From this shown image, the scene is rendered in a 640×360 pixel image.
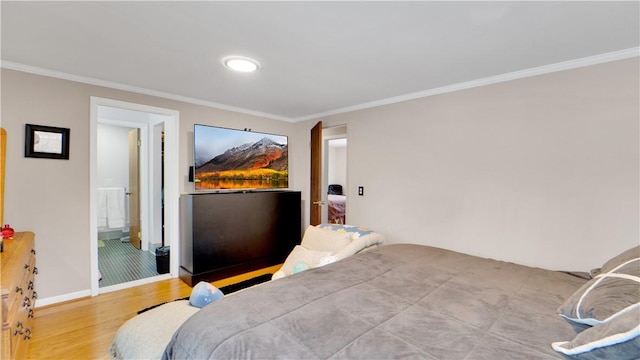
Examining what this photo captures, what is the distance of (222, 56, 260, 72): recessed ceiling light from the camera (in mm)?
2285

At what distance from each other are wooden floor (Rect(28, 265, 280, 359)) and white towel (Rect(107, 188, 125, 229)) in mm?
2993

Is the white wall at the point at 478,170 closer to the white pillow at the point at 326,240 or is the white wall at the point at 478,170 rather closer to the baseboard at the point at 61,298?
the baseboard at the point at 61,298

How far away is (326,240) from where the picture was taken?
2.84 meters

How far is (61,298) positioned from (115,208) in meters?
3.18

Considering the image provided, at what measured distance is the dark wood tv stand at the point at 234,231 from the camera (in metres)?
3.29

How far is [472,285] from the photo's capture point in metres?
1.60

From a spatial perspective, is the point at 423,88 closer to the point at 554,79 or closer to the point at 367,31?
the point at 554,79

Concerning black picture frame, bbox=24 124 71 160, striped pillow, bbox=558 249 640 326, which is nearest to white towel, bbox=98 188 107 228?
black picture frame, bbox=24 124 71 160

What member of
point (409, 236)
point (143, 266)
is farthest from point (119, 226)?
point (409, 236)

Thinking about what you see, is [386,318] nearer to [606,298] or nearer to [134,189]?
[606,298]

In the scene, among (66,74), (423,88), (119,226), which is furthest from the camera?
(119,226)

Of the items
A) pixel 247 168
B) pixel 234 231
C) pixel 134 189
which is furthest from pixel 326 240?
pixel 134 189

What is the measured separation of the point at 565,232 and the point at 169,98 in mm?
4217

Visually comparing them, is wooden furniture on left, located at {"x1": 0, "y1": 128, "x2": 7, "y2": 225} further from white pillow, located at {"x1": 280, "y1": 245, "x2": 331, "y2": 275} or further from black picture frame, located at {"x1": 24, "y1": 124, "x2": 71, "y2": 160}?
white pillow, located at {"x1": 280, "y1": 245, "x2": 331, "y2": 275}
